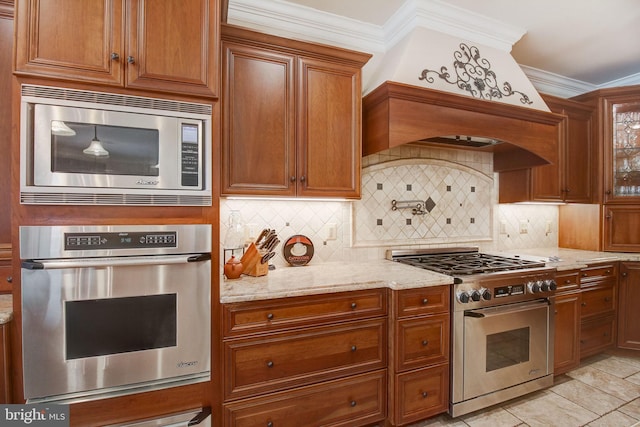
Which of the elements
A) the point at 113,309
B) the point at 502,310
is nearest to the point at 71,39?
the point at 113,309

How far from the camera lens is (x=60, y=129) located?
125 centimetres

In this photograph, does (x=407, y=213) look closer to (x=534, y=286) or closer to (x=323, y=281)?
(x=534, y=286)

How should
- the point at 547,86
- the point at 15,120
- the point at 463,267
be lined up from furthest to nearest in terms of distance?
the point at 547,86 → the point at 463,267 → the point at 15,120

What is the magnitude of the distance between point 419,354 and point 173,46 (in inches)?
83.3

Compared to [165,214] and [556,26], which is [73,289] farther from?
[556,26]

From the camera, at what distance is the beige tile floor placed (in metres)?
1.91

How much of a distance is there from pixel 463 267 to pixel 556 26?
81.9 inches

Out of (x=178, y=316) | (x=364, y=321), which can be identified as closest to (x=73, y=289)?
(x=178, y=316)

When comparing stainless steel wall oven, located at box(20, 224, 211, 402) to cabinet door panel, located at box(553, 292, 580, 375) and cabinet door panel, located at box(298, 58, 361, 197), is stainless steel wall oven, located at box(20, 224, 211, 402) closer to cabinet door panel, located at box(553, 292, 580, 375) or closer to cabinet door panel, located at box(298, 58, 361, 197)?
cabinet door panel, located at box(298, 58, 361, 197)

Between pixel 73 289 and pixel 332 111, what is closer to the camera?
pixel 73 289

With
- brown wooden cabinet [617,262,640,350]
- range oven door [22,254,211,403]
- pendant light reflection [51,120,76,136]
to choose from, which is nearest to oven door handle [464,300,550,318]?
brown wooden cabinet [617,262,640,350]

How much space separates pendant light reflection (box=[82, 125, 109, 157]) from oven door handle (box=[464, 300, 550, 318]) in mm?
2153

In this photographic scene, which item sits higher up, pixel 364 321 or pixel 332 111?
pixel 332 111

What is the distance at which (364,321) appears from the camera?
5.74ft
